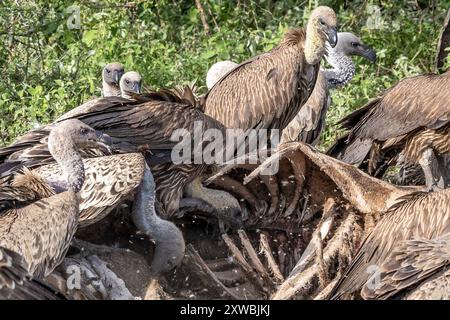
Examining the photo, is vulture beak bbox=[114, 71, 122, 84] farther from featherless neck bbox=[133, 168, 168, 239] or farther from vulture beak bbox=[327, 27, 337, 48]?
featherless neck bbox=[133, 168, 168, 239]

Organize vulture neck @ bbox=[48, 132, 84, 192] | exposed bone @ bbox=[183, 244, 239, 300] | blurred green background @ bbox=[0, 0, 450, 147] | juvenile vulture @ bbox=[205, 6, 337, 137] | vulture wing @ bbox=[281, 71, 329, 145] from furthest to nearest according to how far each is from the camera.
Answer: blurred green background @ bbox=[0, 0, 450, 147]
vulture wing @ bbox=[281, 71, 329, 145]
juvenile vulture @ bbox=[205, 6, 337, 137]
exposed bone @ bbox=[183, 244, 239, 300]
vulture neck @ bbox=[48, 132, 84, 192]

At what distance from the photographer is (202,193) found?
904 centimetres

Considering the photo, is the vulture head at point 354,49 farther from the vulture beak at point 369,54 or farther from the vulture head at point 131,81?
the vulture head at point 131,81

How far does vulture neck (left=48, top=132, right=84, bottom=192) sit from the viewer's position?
7.72 m

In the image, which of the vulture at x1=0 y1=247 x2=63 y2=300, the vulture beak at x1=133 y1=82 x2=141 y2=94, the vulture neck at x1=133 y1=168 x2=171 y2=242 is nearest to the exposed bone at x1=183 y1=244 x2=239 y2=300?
the vulture neck at x1=133 y1=168 x2=171 y2=242

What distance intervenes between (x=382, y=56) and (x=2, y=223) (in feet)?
17.4

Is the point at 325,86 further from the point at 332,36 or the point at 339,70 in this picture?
the point at 332,36

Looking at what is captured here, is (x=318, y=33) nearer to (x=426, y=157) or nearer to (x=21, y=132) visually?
(x=426, y=157)

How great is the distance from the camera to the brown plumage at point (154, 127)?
8.73 metres

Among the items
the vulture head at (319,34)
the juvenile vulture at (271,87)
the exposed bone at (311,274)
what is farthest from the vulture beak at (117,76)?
the exposed bone at (311,274)

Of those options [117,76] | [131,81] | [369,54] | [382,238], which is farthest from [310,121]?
[382,238]

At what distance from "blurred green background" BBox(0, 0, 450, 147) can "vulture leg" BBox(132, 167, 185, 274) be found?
94.1 inches

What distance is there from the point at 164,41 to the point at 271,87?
2.55 metres

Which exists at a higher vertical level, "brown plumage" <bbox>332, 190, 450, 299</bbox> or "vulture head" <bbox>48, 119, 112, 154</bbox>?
"vulture head" <bbox>48, 119, 112, 154</bbox>
